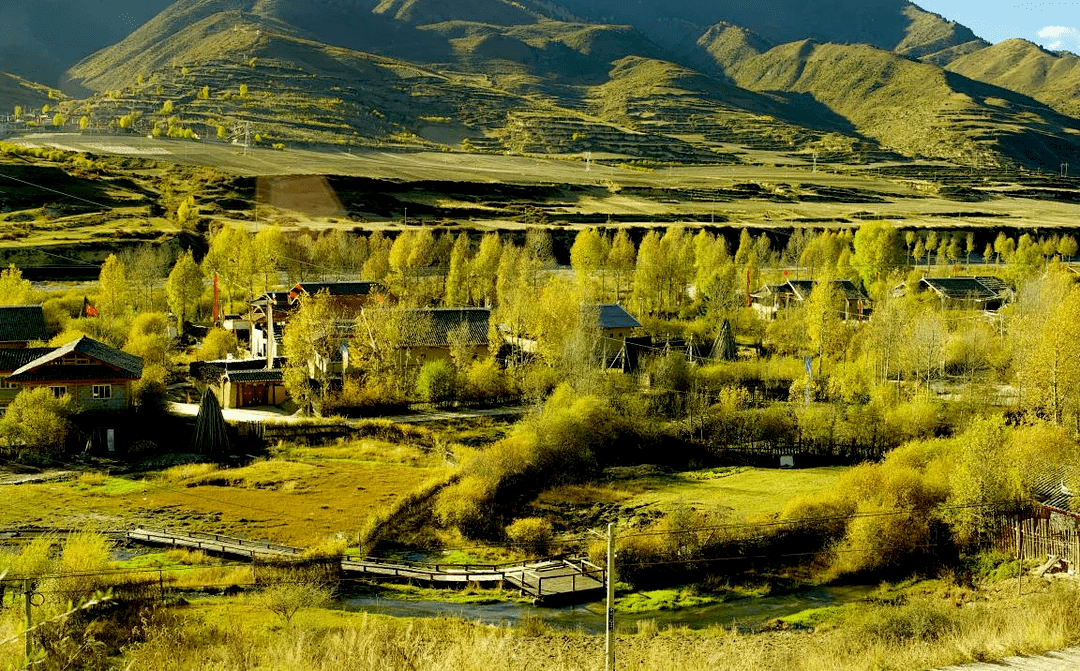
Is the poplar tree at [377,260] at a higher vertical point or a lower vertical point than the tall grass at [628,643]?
higher

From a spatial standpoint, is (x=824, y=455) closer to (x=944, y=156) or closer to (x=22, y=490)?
(x=22, y=490)

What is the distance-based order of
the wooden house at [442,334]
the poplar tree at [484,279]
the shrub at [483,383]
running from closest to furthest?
the shrub at [483,383] → the wooden house at [442,334] → the poplar tree at [484,279]

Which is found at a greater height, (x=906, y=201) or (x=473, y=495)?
(x=906, y=201)

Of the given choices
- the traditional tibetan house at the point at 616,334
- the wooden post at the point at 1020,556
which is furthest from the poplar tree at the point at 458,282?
the wooden post at the point at 1020,556

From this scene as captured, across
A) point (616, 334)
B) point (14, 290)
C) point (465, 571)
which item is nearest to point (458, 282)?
point (616, 334)

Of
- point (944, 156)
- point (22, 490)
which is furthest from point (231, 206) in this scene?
point (944, 156)

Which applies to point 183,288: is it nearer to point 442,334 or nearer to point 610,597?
point 442,334

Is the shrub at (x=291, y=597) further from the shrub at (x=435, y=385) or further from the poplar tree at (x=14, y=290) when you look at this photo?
the poplar tree at (x=14, y=290)
